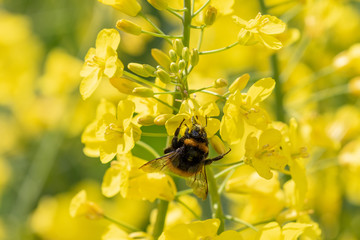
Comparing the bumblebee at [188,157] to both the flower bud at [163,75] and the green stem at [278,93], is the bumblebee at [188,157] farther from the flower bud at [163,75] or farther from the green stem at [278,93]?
the green stem at [278,93]

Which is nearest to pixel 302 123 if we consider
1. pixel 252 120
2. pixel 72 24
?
pixel 252 120

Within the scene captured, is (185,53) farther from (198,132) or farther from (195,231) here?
(195,231)

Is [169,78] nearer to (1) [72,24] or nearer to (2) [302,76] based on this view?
(2) [302,76]

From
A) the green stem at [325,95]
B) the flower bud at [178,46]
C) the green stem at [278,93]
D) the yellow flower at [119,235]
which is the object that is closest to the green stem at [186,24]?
the flower bud at [178,46]

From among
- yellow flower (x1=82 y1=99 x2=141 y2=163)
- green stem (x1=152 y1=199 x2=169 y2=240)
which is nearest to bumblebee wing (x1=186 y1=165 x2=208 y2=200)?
green stem (x1=152 y1=199 x2=169 y2=240)

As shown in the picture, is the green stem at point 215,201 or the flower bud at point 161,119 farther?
the green stem at point 215,201

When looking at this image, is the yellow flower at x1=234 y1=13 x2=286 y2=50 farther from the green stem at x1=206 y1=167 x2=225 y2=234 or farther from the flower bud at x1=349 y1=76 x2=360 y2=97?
the flower bud at x1=349 y1=76 x2=360 y2=97
